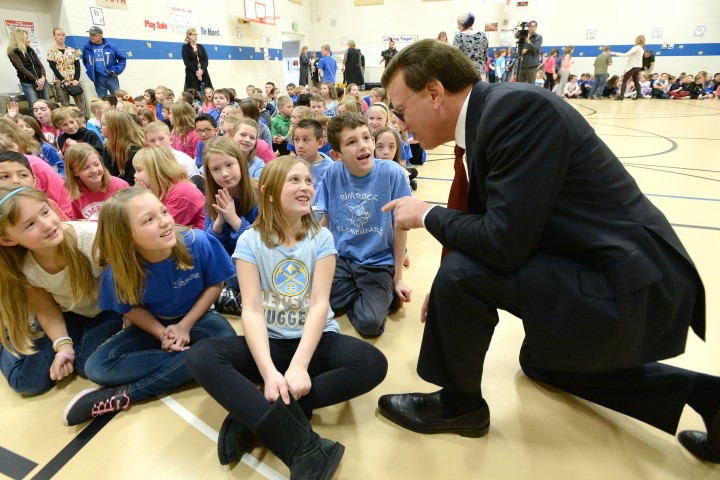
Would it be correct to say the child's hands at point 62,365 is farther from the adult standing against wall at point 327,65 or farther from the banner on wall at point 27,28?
the adult standing against wall at point 327,65

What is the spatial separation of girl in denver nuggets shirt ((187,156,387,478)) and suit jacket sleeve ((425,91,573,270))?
59 centimetres

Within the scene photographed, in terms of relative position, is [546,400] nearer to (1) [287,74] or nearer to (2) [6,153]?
(2) [6,153]

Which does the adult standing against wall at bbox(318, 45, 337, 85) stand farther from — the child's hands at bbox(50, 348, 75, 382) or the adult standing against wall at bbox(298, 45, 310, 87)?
the child's hands at bbox(50, 348, 75, 382)

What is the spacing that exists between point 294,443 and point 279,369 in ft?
1.06

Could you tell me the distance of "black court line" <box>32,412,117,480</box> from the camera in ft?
3.98

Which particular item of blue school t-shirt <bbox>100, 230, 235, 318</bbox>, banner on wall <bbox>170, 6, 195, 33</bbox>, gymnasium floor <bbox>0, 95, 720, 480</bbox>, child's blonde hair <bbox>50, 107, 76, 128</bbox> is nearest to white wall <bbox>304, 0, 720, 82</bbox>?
banner on wall <bbox>170, 6, 195, 33</bbox>

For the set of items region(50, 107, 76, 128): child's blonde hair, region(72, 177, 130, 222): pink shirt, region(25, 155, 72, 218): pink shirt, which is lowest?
region(72, 177, 130, 222): pink shirt

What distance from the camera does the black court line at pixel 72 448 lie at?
47.8 inches

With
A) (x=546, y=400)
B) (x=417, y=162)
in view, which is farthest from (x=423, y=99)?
(x=417, y=162)

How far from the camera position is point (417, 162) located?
4.94 m

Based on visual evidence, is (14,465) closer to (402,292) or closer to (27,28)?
(402,292)

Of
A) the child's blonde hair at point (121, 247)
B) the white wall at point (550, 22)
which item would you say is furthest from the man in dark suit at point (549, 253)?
the white wall at point (550, 22)

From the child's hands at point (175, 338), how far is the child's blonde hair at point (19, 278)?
0.38 meters

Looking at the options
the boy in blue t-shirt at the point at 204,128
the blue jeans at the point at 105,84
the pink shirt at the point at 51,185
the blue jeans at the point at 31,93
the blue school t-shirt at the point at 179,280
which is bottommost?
the blue school t-shirt at the point at 179,280
